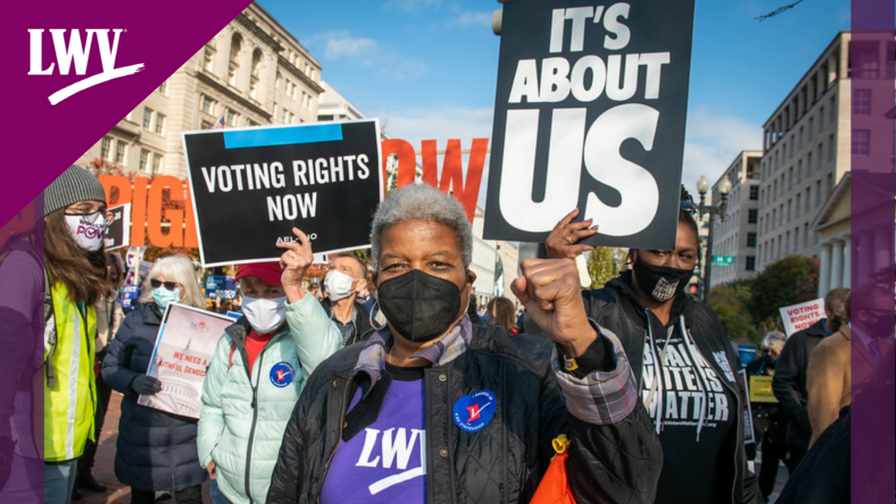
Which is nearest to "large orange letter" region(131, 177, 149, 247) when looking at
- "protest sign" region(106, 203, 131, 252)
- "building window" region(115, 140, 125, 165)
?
"protest sign" region(106, 203, 131, 252)

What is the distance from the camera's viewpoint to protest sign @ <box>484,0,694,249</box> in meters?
2.12

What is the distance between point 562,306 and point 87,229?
275 cm

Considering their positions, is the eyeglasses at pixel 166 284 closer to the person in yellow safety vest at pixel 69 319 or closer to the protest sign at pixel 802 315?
the person in yellow safety vest at pixel 69 319

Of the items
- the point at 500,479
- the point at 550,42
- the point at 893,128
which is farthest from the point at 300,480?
the point at 893,128

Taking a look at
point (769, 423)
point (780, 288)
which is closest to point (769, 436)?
point (769, 423)

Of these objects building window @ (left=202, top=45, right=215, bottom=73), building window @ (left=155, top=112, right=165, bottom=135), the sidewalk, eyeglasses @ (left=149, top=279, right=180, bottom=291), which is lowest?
the sidewalk

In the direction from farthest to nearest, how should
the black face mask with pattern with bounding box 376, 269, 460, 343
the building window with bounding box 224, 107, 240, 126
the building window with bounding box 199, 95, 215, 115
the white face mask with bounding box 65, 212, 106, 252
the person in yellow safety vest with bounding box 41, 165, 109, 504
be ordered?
the building window with bounding box 224, 107, 240, 126 → the building window with bounding box 199, 95, 215, 115 → the white face mask with bounding box 65, 212, 106, 252 → the person in yellow safety vest with bounding box 41, 165, 109, 504 → the black face mask with pattern with bounding box 376, 269, 460, 343

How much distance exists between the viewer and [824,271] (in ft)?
202

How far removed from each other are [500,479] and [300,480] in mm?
718

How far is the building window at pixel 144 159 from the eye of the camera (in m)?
51.4

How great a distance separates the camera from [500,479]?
178cm

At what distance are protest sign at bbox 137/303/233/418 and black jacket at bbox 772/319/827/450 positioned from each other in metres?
4.83

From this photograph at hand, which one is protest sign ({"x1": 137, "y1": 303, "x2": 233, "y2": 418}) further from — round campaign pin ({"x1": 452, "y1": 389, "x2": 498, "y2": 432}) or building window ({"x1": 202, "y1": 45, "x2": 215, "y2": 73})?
building window ({"x1": 202, "y1": 45, "x2": 215, "y2": 73})

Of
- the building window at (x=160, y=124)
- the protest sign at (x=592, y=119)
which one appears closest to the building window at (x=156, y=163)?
the building window at (x=160, y=124)
